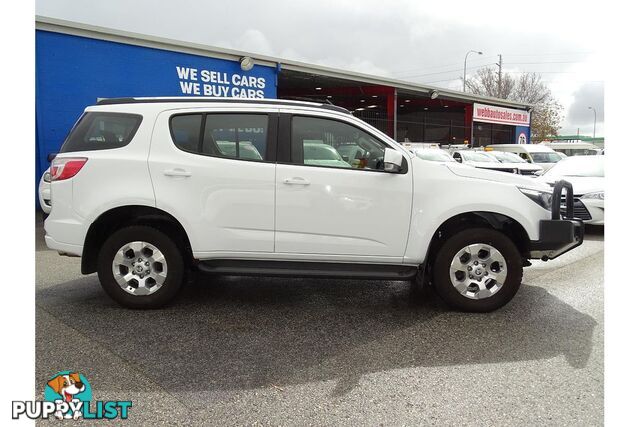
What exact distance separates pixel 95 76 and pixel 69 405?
11336mm

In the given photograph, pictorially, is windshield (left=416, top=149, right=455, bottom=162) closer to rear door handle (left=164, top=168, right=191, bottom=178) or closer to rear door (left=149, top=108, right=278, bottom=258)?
rear door (left=149, top=108, right=278, bottom=258)

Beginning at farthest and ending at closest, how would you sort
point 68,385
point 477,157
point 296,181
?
1. point 477,157
2. point 296,181
3. point 68,385

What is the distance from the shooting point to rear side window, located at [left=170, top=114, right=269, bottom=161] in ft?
14.6

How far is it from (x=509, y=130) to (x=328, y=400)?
37.9 meters

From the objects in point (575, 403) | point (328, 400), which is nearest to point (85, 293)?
point (328, 400)

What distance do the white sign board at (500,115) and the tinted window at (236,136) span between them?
29106mm

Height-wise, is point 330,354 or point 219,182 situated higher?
point 219,182

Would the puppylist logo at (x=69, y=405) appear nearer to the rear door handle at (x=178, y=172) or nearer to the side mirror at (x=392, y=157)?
the rear door handle at (x=178, y=172)

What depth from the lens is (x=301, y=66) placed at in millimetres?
17859

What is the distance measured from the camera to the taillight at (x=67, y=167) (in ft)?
14.5

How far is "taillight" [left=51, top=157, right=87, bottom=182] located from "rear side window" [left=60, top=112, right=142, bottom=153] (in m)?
0.13

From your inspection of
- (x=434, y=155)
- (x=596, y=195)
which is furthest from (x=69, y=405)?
(x=434, y=155)

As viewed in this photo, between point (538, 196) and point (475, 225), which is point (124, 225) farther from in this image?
point (538, 196)

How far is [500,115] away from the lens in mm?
33594
